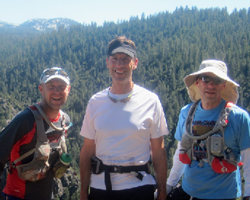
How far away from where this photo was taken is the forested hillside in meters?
94.5

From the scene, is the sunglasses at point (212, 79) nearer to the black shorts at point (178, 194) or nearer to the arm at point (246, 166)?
the arm at point (246, 166)

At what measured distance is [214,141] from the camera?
3.40 meters

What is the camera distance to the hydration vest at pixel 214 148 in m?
3.34

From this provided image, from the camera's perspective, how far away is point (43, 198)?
13.0 feet

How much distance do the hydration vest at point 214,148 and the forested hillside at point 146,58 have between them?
196 ft

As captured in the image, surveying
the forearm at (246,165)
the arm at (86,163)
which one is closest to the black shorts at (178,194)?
the forearm at (246,165)

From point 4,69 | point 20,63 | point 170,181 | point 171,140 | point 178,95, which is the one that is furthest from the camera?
point 20,63

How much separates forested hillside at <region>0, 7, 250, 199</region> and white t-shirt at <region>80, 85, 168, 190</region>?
59649 mm

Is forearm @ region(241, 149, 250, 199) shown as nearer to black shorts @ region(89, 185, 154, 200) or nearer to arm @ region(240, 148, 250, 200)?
arm @ region(240, 148, 250, 200)

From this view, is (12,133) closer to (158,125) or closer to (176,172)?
(158,125)

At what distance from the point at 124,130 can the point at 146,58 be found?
5015 inches

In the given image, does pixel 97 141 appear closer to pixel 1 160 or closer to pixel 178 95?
pixel 1 160

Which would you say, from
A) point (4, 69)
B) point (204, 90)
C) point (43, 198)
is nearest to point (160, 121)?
point (204, 90)

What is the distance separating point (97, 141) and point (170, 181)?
1.56 m
